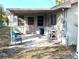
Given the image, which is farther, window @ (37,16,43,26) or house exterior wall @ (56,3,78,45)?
window @ (37,16,43,26)

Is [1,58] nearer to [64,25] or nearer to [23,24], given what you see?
[64,25]

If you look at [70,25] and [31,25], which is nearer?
[70,25]

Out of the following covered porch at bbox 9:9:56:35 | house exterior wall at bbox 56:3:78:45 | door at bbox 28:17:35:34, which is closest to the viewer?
house exterior wall at bbox 56:3:78:45

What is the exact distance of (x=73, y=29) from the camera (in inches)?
561

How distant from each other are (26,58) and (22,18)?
14.0 meters

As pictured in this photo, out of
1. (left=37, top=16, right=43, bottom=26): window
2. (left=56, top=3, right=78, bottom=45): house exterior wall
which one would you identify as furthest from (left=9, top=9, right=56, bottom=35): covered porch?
(left=56, top=3, right=78, bottom=45): house exterior wall

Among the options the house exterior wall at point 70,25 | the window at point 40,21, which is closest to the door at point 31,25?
the window at point 40,21

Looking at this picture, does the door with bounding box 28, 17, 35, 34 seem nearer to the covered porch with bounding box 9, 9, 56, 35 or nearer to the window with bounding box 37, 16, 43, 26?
the covered porch with bounding box 9, 9, 56, 35

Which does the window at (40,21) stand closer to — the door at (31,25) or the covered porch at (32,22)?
the covered porch at (32,22)

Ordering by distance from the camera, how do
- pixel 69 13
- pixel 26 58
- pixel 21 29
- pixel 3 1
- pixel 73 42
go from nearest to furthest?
pixel 26 58 → pixel 73 42 → pixel 69 13 → pixel 21 29 → pixel 3 1

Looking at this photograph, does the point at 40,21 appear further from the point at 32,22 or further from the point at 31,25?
the point at 31,25

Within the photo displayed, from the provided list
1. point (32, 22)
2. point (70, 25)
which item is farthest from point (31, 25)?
point (70, 25)

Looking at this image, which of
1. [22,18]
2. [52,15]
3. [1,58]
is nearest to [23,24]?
[22,18]

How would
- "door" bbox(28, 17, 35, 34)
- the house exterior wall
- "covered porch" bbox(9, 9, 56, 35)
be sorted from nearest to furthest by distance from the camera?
the house exterior wall → "covered porch" bbox(9, 9, 56, 35) → "door" bbox(28, 17, 35, 34)
